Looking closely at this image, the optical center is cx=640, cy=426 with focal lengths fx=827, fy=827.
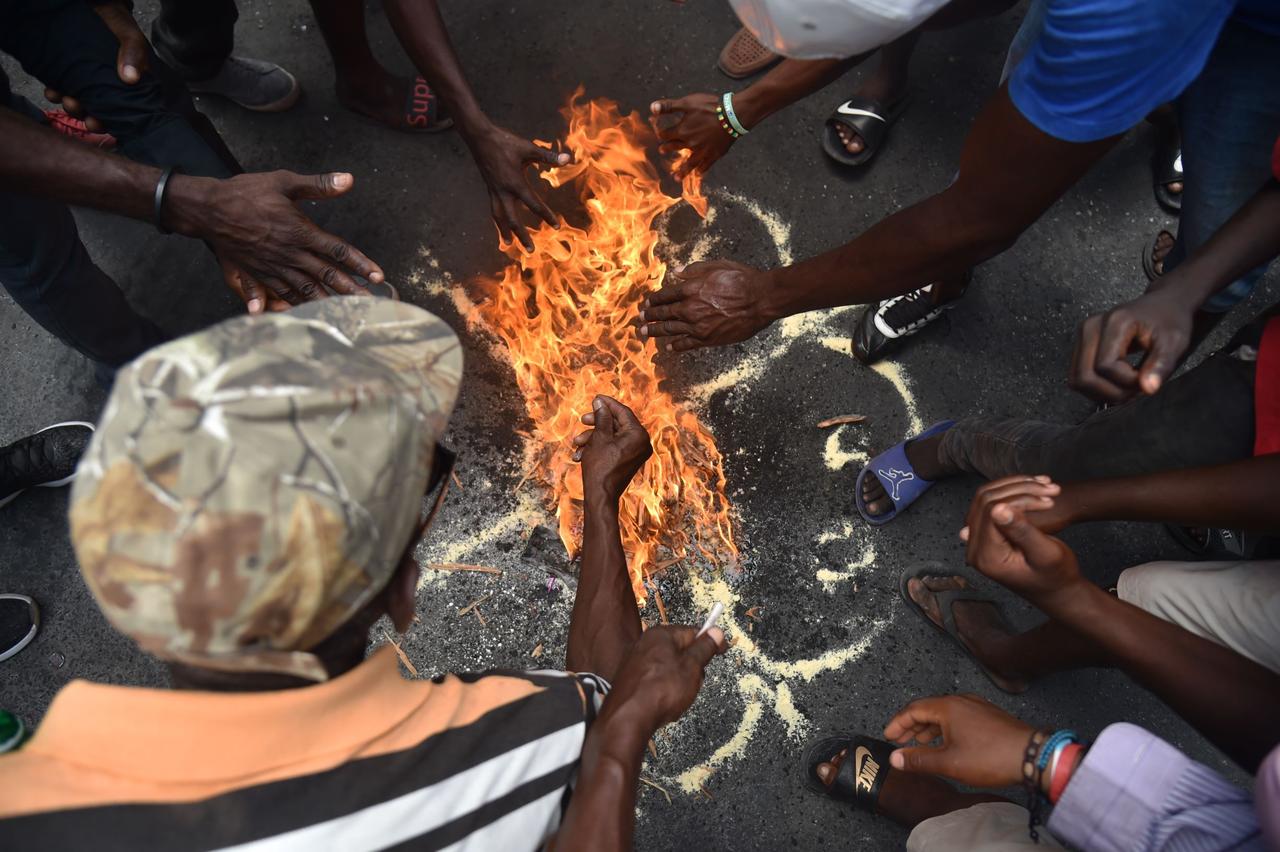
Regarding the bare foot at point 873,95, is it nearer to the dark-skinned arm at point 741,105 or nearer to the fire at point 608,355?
the dark-skinned arm at point 741,105

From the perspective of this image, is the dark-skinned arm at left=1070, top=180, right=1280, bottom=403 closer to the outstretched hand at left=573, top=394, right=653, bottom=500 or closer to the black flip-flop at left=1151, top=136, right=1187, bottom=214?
the outstretched hand at left=573, top=394, right=653, bottom=500

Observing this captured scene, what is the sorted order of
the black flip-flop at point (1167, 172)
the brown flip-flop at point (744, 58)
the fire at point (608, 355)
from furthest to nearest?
the brown flip-flop at point (744, 58)
the black flip-flop at point (1167, 172)
the fire at point (608, 355)

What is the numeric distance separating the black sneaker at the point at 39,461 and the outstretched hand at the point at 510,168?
7.07 feet

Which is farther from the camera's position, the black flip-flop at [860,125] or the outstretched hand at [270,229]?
the black flip-flop at [860,125]

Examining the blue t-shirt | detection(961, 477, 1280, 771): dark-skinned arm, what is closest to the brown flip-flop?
the blue t-shirt

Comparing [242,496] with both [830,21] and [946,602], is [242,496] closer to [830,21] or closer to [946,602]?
[830,21]

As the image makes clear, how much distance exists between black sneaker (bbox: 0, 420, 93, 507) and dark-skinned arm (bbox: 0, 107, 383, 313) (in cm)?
134

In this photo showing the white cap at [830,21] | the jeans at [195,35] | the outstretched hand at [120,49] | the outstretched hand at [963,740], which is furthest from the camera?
the jeans at [195,35]

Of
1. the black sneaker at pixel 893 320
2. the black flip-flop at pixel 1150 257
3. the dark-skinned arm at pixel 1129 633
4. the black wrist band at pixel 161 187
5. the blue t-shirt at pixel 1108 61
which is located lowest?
the black sneaker at pixel 893 320

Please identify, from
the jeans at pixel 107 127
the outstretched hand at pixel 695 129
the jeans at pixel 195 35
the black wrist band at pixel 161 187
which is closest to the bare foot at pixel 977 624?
the outstretched hand at pixel 695 129

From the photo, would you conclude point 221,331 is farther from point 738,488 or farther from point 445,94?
point 738,488

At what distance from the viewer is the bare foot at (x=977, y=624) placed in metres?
3.31

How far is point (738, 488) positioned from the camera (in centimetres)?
367

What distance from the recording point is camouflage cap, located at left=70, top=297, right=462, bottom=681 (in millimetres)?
1252
